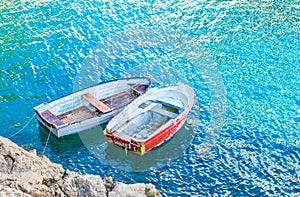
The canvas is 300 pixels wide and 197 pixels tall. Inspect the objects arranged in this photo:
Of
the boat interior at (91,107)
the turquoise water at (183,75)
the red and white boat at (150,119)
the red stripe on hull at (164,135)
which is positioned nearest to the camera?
the turquoise water at (183,75)

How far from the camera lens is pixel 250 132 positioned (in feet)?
139

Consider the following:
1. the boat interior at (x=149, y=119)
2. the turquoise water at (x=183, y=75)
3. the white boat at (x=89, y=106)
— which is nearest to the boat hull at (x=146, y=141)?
the turquoise water at (x=183, y=75)

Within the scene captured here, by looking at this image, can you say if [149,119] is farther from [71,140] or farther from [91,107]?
[71,140]

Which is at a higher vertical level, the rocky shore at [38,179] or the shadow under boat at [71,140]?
the rocky shore at [38,179]

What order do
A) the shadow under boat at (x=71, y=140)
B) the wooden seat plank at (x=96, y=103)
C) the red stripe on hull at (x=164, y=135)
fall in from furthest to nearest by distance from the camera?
the wooden seat plank at (x=96, y=103)
the shadow under boat at (x=71, y=140)
the red stripe on hull at (x=164, y=135)

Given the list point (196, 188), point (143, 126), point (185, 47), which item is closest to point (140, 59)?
point (185, 47)

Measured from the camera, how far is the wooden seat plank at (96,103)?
43.3m

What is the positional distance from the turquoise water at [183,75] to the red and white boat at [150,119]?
100 centimetres

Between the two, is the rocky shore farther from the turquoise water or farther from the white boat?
the white boat

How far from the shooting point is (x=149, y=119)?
43875 mm

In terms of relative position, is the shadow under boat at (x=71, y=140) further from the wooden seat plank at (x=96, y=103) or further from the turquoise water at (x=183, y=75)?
the wooden seat plank at (x=96, y=103)

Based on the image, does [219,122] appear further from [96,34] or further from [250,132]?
[96,34]

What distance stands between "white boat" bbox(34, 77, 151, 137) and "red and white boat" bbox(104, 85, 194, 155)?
1.23m

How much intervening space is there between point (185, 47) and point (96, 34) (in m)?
9.48
